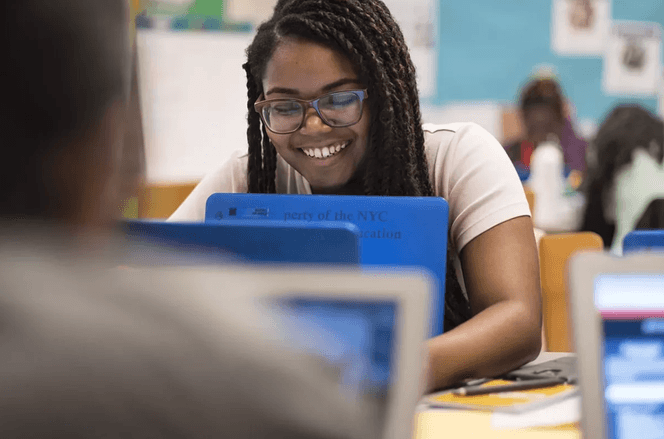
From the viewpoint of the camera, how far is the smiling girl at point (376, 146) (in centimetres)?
120

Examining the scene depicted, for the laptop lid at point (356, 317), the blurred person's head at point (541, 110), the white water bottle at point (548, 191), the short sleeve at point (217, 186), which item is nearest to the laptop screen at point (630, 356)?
the laptop lid at point (356, 317)

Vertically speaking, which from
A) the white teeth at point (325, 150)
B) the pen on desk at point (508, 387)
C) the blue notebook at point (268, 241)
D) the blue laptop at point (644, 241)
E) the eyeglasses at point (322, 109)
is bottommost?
the pen on desk at point (508, 387)

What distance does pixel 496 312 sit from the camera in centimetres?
109

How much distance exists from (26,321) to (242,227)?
0.37 m

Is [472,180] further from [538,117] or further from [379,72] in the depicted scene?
[538,117]

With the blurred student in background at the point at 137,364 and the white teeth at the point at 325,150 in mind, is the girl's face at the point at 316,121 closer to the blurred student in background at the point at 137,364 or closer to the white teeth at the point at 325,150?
the white teeth at the point at 325,150

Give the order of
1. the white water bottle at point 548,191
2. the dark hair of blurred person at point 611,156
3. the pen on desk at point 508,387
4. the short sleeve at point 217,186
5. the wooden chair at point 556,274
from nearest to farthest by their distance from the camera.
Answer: the pen on desk at point 508,387 < the short sleeve at point 217,186 < the wooden chair at point 556,274 < the dark hair of blurred person at point 611,156 < the white water bottle at point 548,191

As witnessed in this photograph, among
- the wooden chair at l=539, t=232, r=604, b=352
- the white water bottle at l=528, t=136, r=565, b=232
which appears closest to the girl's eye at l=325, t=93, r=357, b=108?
the wooden chair at l=539, t=232, r=604, b=352

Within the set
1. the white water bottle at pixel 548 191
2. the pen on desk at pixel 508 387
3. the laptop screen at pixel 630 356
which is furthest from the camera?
the white water bottle at pixel 548 191

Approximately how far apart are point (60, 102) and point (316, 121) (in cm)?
91

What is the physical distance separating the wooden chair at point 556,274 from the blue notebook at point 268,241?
108 centimetres

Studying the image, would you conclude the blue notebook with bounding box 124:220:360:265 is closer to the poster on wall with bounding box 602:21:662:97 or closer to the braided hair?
the braided hair

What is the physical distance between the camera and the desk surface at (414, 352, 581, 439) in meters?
0.74

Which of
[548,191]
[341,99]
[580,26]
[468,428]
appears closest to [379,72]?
[341,99]
